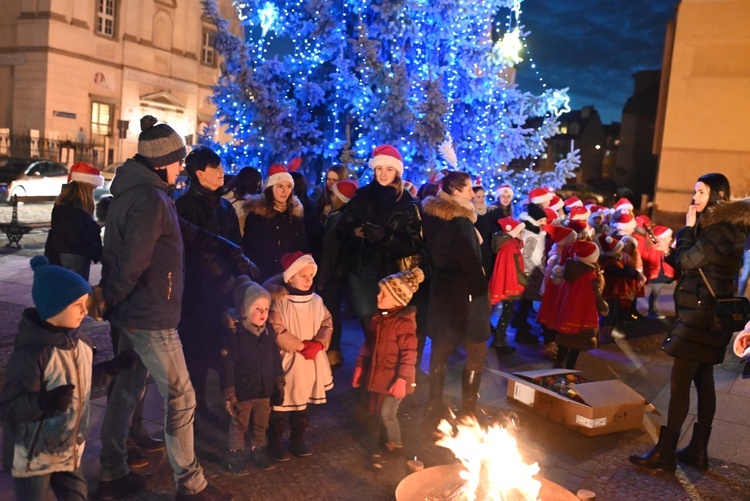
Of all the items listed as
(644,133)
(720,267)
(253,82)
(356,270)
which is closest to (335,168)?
(356,270)

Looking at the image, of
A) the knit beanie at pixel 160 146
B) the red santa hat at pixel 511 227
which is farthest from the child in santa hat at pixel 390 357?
the red santa hat at pixel 511 227

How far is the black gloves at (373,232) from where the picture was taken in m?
5.75

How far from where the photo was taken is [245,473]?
4457mm

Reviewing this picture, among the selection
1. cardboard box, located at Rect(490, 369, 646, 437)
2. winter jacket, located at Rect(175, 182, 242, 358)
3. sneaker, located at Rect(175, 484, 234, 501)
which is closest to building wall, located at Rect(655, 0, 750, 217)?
cardboard box, located at Rect(490, 369, 646, 437)

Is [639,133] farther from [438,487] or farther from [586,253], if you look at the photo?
[438,487]

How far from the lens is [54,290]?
3.16 meters

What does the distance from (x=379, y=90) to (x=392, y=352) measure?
562 cm

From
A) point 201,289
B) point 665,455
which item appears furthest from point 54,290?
point 665,455

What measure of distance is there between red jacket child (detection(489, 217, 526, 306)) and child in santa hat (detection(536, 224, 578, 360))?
332mm

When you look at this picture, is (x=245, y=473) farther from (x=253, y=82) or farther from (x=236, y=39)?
(x=236, y=39)

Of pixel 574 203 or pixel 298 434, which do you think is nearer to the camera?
pixel 298 434

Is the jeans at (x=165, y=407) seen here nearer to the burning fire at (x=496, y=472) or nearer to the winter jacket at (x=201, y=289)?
the winter jacket at (x=201, y=289)

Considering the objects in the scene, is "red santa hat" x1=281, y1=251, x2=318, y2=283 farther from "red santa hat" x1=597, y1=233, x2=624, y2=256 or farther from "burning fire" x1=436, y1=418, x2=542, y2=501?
"red santa hat" x1=597, y1=233, x2=624, y2=256

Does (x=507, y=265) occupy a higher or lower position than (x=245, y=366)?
higher
